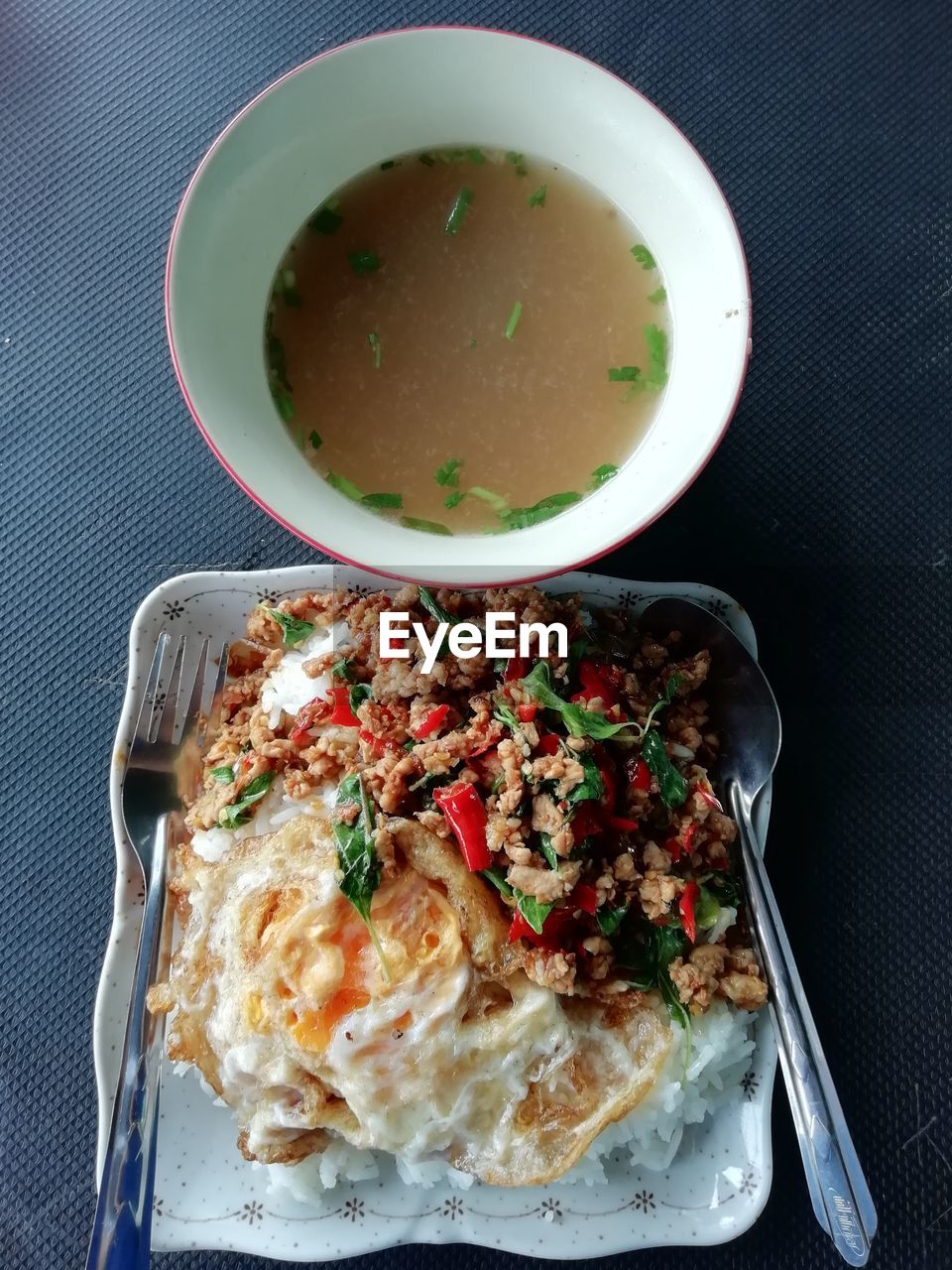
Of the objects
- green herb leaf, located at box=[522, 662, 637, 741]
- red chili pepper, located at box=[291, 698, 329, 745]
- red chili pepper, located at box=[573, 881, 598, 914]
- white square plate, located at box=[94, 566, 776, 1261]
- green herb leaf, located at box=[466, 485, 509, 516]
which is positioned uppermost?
green herb leaf, located at box=[466, 485, 509, 516]

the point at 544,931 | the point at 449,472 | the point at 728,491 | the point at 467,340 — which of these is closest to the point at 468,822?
the point at 544,931

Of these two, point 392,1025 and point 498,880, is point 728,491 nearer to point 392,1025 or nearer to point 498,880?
point 498,880

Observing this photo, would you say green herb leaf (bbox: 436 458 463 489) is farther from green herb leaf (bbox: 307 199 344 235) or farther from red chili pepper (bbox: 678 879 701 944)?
red chili pepper (bbox: 678 879 701 944)

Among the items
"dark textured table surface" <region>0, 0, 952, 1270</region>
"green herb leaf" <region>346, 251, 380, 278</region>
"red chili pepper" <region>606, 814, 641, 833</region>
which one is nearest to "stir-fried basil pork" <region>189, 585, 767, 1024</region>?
"red chili pepper" <region>606, 814, 641, 833</region>

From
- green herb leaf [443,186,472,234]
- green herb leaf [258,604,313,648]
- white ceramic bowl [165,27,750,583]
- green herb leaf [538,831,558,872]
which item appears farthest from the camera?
green herb leaf [258,604,313,648]

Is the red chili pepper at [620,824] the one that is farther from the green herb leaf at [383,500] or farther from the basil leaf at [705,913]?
the green herb leaf at [383,500]

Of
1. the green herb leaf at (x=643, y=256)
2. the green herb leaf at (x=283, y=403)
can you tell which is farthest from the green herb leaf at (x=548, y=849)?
the green herb leaf at (x=643, y=256)

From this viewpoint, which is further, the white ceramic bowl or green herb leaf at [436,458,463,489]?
green herb leaf at [436,458,463,489]

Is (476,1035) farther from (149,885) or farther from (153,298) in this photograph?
(153,298)
